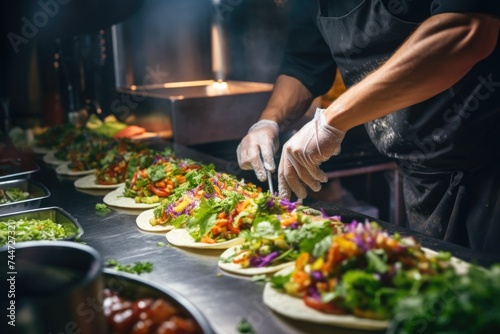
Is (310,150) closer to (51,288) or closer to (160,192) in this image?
(160,192)

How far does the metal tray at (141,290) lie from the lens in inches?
60.3

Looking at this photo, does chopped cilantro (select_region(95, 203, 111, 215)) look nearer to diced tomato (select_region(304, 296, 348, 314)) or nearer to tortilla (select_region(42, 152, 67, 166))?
tortilla (select_region(42, 152, 67, 166))

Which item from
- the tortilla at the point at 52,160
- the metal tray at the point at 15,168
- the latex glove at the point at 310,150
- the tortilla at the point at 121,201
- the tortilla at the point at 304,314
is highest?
the latex glove at the point at 310,150

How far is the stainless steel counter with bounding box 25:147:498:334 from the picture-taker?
1.63m

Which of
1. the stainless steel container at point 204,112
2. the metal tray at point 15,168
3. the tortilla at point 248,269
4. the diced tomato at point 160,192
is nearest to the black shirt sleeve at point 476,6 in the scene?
the tortilla at point 248,269

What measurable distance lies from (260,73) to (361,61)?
8.77ft

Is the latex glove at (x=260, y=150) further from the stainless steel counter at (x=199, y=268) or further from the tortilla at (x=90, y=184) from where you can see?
the tortilla at (x=90, y=184)

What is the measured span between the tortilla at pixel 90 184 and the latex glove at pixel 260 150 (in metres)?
0.76

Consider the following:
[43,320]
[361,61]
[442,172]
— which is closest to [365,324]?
[43,320]

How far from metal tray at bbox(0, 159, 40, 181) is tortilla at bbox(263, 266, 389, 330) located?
6.40 ft

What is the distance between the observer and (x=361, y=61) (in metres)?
2.95

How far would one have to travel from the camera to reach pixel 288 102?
3582 mm

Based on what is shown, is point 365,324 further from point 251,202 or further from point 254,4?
point 254,4

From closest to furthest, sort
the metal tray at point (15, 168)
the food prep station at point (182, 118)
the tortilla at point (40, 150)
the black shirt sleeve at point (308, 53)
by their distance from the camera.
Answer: the food prep station at point (182, 118)
the metal tray at point (15, 168)
the black shirt sleeve at point (308, 53)
the tortilla at point (40, 150)
